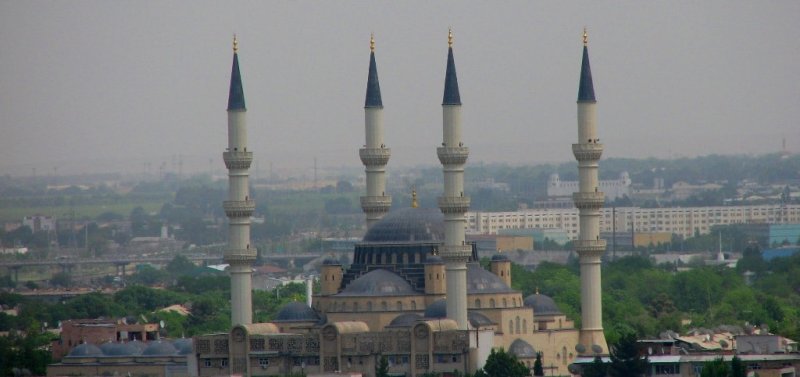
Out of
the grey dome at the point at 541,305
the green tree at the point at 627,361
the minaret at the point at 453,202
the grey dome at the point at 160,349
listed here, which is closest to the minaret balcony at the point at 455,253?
the minaret at the point at 453,202

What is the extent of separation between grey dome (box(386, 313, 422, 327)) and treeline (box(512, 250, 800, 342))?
6.83 meters

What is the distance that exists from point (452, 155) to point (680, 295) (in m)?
32.7

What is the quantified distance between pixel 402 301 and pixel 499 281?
9.43 ft

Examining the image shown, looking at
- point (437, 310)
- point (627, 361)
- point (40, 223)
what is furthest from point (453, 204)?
point (40, 223)

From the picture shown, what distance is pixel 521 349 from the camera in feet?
226

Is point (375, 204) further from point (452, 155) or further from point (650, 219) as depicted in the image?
point (650, 219)

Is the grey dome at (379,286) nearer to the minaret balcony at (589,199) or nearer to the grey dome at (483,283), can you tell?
the grey dome at (483,283)

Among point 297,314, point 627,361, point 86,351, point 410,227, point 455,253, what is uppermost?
point 410,227

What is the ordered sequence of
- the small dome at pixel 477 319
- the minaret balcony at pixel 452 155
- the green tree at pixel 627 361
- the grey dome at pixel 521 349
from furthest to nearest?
the minaret balcony at pixel 452 155, the small dome at pixel 477 319, the grey dome at pixel 521 349, the green tree at pixel 627 361

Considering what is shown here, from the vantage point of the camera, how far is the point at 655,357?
65.9 metres

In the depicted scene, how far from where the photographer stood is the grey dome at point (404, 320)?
227 feet

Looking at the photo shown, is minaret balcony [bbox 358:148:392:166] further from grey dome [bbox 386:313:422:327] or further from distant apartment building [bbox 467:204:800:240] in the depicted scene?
distant apartment building [bbox 467:204:800:240]

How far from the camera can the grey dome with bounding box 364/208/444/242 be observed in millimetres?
73625

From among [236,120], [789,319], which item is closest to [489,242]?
[789,319]
